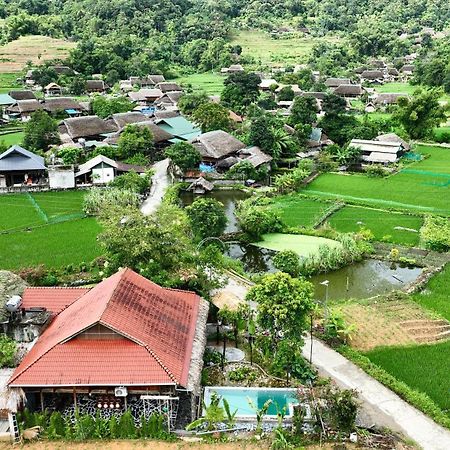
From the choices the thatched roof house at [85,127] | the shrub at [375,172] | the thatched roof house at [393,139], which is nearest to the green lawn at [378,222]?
the shrub at [375,172]

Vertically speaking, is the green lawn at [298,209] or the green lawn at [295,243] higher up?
the green lawn at [295,243]

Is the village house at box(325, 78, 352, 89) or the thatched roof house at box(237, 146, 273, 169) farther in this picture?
the village house at box(325, 78, 352, 89)

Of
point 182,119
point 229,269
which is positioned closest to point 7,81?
point 182,119

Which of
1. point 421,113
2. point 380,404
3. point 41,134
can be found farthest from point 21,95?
point 380,404

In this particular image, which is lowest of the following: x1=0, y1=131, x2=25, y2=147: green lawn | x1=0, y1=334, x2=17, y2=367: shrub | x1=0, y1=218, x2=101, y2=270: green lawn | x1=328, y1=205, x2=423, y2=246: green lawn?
x1=0, y1=131, x2=25, y2=147: green lawn

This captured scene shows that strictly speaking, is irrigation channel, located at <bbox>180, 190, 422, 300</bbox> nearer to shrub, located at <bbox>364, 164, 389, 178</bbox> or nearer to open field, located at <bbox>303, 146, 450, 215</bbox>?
open field, located at <bbox>303, 146, 450, 215</bbox>

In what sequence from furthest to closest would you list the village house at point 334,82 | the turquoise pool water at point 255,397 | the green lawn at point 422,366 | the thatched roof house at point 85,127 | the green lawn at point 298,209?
1. the village house at point 334,82
2. the thatched roof house at point 85,127
3. the green lawn at point 298,209
4. the green lawn at point 422,366
5. the turquoise pool water at point 255,397

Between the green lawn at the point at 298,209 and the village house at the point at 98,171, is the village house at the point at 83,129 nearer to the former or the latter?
the village house at the point at 98,171

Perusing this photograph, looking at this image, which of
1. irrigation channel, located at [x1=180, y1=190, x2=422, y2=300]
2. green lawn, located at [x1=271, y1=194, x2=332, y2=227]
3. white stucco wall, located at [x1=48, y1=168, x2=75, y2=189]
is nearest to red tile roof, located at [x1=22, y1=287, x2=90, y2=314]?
irrigation channel, located at [x1=180, y1=190, x2=422, y2=300]
